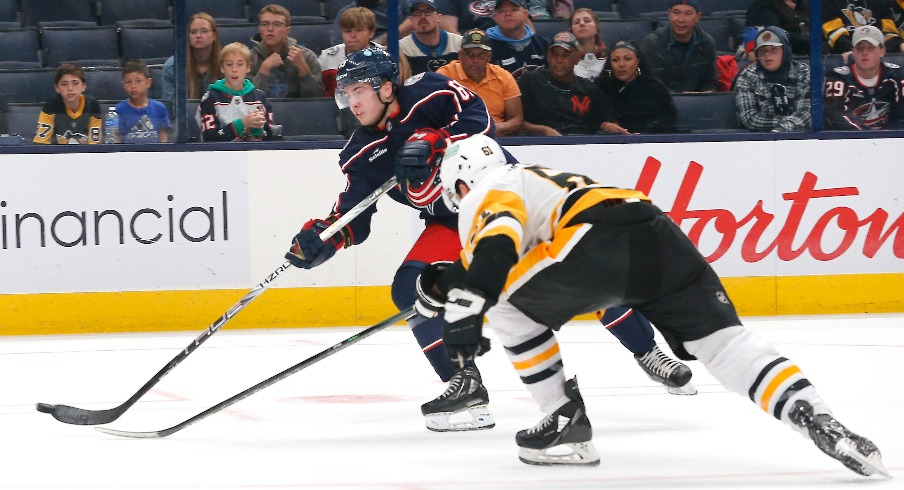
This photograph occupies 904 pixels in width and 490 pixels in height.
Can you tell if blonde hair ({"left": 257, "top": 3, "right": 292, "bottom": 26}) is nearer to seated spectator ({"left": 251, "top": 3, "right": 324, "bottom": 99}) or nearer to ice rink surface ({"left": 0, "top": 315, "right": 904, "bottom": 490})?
seated spectator ({"left": 251, "top": 3, "right": 324, "bottom": 99})

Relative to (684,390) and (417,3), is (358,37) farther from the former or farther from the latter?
(684,390)

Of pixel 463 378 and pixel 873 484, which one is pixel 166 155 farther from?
pixel 873 484

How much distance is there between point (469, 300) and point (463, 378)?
3.30 ft

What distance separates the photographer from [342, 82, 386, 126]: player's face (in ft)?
13.1

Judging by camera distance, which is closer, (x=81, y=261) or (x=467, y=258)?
(x=467, y=258)

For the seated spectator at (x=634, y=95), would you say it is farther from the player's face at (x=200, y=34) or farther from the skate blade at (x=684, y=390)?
the skate blade at (x=684, y=390)

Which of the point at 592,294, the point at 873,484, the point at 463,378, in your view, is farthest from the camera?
the point at 463,378

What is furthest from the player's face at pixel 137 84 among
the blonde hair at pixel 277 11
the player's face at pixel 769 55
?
the player's face at pixel 769 55

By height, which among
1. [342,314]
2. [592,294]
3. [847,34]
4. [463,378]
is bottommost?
[342,314]

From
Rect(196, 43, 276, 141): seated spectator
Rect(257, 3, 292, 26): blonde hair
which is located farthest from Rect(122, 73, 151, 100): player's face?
Rect(257, 3, 292, 26): blonde hair

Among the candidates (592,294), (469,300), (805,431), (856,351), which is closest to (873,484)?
(805,431)

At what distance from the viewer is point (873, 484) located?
290 cm

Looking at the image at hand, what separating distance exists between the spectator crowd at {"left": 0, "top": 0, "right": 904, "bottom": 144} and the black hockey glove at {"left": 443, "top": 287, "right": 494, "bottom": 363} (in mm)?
3629

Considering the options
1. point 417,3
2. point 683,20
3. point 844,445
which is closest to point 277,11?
point 417,3
